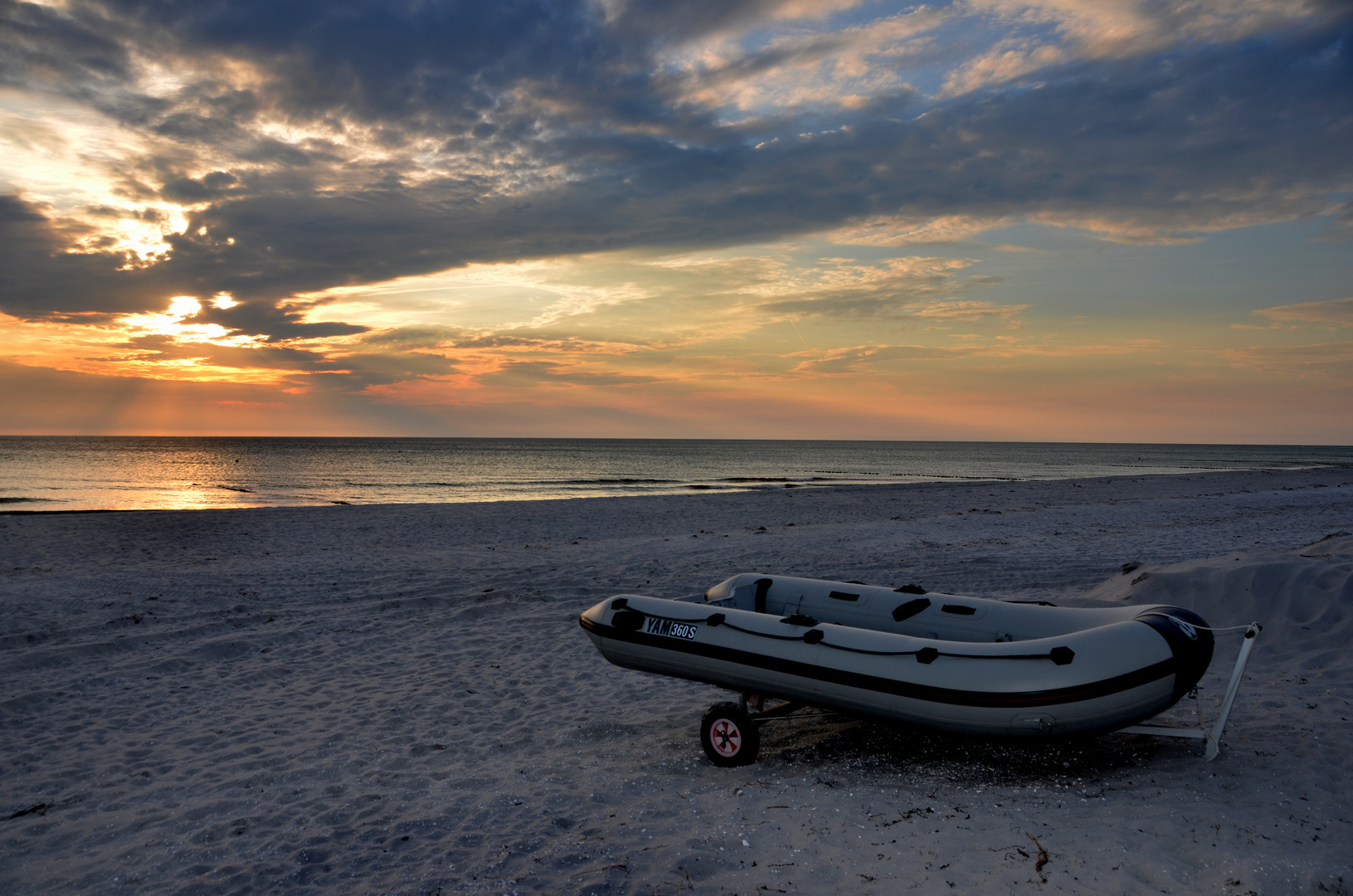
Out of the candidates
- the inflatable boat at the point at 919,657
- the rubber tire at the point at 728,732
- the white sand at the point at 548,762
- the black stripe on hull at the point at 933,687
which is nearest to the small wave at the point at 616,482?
the white sand at the point at 548,762

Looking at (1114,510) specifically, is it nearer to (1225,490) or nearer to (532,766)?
(1225,490)

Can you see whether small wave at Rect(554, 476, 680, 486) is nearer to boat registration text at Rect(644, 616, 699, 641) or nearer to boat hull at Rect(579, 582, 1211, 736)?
boat registration text at Rect(644, 616, 699, 641)

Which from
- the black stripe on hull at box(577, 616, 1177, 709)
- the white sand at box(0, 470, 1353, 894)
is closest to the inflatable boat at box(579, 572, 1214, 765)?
the black stripe on hull at box(577, 616, 1177, 709)

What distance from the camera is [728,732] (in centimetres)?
486

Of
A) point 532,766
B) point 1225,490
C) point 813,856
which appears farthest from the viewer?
point 1225,490

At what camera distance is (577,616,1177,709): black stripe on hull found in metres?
4.05

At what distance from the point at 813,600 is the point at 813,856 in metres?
2.67

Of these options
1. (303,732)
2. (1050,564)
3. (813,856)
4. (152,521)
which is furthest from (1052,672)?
(152,521)

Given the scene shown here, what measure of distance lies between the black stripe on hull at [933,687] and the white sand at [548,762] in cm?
35

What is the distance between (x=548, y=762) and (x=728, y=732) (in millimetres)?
1272

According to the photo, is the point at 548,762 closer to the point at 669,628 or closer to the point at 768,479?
the point at 669,628

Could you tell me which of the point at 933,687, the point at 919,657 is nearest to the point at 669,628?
the point at 919,657

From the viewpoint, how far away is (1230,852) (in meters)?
3.33

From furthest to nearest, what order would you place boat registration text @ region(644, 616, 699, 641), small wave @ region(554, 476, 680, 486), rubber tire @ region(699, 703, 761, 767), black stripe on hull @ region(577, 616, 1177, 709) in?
1. small wave @ region(554, 476, 680, 486)
2. boat registration text @ region(644, 616, 699, 641)
3. rubber tire @ region(699, 703, 761, 767)
4. black stripe on hull @ region(577, 616, 1177, 709)
